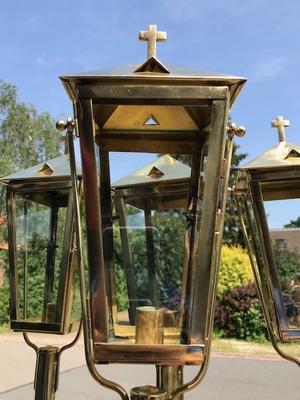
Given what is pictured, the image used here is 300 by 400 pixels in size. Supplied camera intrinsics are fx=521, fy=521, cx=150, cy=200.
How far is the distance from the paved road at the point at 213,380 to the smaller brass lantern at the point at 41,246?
10.9 ft

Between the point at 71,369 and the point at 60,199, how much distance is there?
18.9 feet

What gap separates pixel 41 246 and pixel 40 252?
0.10 ft

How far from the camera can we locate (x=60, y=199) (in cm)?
238

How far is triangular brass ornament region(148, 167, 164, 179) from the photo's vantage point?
6.17ft

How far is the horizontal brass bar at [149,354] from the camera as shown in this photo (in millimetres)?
1273

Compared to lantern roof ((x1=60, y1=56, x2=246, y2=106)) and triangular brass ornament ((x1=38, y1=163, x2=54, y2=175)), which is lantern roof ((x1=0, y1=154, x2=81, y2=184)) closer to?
triangular brass ornament ((x1=38, y1=163, x2=54, y2=175))

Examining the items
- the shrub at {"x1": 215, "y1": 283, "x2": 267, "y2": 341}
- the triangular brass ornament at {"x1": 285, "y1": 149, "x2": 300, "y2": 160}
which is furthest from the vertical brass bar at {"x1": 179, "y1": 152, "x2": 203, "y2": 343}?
the shrub at {"x1": 215, "y1": 283, "x2": 267, "y2": 341}

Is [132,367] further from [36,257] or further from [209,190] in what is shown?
[209,190]

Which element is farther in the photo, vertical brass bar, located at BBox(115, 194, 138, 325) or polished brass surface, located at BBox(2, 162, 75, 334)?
polished brass surface, located at BBox(2, 162, 75, 334)

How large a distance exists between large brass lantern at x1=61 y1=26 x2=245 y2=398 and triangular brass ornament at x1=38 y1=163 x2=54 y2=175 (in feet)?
1.65

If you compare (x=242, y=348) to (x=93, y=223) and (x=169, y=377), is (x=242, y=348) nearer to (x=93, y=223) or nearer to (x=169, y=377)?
(x=169, y=377)

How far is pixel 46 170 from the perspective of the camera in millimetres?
2357

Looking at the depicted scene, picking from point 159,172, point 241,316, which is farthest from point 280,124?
point 241,316

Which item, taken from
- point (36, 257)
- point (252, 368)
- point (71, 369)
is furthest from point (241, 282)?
point (36, 257)
